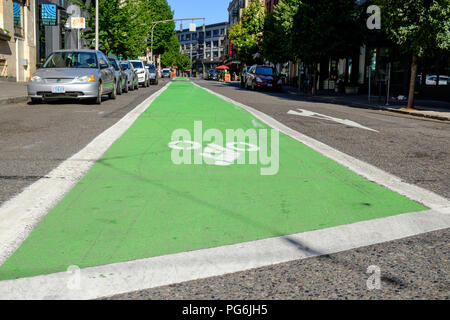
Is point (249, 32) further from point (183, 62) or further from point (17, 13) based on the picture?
point (183, 62)

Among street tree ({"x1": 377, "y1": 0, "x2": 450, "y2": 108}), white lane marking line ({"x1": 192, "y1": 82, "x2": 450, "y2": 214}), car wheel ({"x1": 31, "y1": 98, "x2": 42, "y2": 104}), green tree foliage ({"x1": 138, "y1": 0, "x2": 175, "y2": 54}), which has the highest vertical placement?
green tree foliage ({"x1": 138, "y1": 0, "x2": 175, "y2": 54})

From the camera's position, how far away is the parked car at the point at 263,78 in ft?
120

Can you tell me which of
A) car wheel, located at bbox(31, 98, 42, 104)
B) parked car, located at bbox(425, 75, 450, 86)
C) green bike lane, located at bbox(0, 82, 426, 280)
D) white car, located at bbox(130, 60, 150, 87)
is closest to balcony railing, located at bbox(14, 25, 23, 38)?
white car, located at bbox(130, 60, 150, 87)

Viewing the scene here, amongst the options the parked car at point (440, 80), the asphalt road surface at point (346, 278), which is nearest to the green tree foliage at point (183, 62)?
the parked car at point (440, 80)

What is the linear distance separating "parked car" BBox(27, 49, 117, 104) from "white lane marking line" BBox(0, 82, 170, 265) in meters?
8.70

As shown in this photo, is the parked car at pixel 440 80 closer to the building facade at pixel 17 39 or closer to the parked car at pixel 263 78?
the parked car at pixel 263 78

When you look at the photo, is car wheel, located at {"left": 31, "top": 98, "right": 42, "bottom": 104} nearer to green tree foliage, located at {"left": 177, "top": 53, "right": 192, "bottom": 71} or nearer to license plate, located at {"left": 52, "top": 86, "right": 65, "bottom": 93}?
license plate, located at {"left": 52, "top": 86, "right": 65, "bottom": 93}

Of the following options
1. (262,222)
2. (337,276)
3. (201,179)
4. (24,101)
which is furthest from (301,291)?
(24,101)

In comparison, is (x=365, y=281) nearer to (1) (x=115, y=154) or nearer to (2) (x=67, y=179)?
(2) (x=67, y=179)

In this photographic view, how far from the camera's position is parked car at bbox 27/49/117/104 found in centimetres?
1525

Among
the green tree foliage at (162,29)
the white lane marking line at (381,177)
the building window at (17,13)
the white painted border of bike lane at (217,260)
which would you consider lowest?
the white lane marking line at (381,177)

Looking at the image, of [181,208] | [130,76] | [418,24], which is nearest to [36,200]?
[181,208]

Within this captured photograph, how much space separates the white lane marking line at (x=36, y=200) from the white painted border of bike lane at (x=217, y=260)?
9.1 inches
